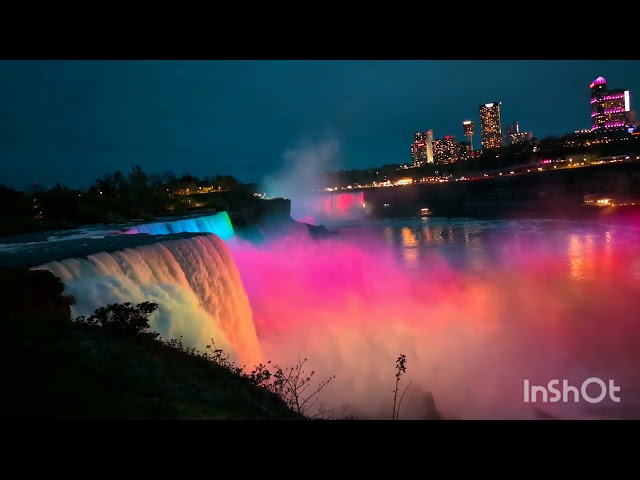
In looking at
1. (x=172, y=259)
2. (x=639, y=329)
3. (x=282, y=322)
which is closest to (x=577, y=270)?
(x=639, y=329)

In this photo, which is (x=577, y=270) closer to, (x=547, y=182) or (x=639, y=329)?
(x=639, y=329)

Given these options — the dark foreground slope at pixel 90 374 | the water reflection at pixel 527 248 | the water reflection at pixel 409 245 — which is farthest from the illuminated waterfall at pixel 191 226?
the water reflection at pixel 409 245

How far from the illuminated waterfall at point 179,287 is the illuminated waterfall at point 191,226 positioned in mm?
4795

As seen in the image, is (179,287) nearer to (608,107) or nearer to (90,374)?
(90,374)

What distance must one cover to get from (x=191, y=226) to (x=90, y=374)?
1761 centimetres

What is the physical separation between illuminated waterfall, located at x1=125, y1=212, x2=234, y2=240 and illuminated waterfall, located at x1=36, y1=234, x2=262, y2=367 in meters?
4.79

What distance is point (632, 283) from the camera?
2120 centimetres

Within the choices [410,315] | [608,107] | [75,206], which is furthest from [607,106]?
[75,206]

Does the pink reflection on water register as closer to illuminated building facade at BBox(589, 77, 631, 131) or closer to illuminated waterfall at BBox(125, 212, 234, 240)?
illuminated waterfall at BBox(125, 212, 234, 240)

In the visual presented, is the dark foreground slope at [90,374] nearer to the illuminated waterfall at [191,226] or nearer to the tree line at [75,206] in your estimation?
the illuminated waterfall at [191,226]

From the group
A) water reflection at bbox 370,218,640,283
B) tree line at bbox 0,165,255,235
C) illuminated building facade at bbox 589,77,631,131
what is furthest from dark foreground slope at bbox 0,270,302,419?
illuminated building facade at bbox 589,77,631,131

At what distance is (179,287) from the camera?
1069cm

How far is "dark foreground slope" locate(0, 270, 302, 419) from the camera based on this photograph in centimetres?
415
